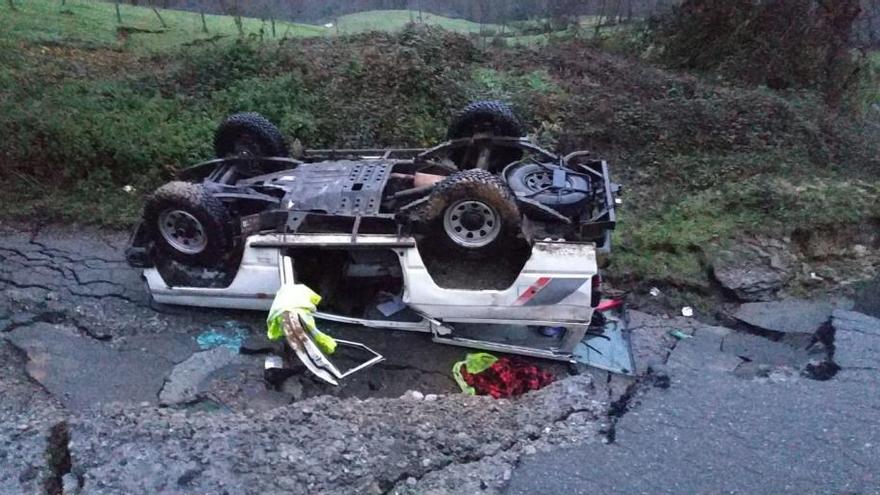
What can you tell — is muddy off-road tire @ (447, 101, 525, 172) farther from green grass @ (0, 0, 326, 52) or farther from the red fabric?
green grass @ (0, 0, 326, 52)

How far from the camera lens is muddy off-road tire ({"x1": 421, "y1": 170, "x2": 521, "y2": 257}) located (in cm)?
497

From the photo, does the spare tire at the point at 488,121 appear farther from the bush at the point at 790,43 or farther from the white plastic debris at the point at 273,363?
the bush at the point at 790,43

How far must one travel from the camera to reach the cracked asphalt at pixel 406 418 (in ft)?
13.4

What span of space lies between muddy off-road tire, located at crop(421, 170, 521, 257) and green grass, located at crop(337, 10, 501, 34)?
7.28 meters

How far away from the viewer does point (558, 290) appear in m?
5.05

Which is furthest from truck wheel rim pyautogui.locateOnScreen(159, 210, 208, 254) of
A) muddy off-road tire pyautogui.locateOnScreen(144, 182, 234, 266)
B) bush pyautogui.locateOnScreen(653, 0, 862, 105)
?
bush pyautogui.locateOnScreen(653, 0, 862, 105)

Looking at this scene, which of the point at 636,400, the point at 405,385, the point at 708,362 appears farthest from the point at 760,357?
the point at 405,385

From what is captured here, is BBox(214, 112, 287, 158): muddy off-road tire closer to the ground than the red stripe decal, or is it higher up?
higher up

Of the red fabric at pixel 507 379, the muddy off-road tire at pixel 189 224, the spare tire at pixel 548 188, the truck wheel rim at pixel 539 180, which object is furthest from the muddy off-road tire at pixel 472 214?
the muddy off-road tire at pixel 189 224

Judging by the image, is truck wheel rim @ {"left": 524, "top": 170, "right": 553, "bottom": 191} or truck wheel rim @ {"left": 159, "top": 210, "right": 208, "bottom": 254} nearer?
truck wheel rim @ {"left": 159, "top": 210, "right": 208, "bottom": 254}

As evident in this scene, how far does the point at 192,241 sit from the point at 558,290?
8.58 ft

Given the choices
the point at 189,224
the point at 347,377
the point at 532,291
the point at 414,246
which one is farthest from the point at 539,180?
the point at 189,224

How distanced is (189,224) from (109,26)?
7.53m

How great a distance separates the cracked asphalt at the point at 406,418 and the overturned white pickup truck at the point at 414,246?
0.26 m
